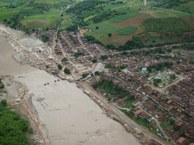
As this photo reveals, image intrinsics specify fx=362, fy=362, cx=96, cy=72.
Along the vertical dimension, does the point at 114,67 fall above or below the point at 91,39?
below

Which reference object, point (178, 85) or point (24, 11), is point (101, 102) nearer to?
point (178, 85)

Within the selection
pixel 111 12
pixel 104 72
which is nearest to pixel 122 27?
pixel 111 12

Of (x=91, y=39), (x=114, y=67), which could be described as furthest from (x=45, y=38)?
(x=114, y=67)

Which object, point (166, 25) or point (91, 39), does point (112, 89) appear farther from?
point (166, 25)

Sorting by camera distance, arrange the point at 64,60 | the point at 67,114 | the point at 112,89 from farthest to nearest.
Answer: the point at 64,60, the point at 112,89, the point at 67,114

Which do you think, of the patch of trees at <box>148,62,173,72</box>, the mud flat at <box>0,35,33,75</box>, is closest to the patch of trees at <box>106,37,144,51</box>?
the patch of trees at <box>148,62,173,72</box>

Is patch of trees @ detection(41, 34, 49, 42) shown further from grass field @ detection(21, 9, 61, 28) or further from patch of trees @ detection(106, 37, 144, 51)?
patch of trees @ detection(106, 37, 144, 51)
